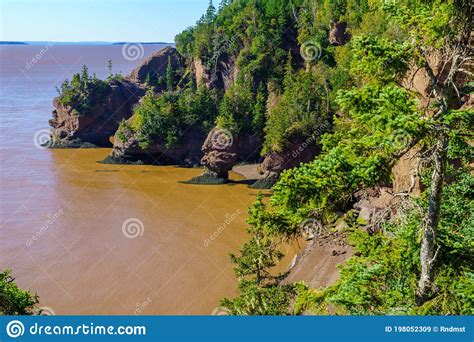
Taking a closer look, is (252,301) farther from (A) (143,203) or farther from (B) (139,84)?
(B) (139,84)

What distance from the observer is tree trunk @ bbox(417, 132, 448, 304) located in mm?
7734

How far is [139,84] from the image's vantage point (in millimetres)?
71562

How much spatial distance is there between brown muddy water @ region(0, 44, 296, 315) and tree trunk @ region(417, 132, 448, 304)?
16.9 m

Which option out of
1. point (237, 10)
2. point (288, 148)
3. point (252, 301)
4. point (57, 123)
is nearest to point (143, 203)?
point (288, 148)

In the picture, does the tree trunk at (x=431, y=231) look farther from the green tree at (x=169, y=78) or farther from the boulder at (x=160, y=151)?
the green tree at (x=169, y=78)

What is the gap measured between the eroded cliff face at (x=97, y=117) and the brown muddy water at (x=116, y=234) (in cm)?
724

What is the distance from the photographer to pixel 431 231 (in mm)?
8055

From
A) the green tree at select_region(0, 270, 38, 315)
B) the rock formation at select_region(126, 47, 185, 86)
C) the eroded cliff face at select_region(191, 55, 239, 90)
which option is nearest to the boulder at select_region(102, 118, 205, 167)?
the eroded cliff face at select_region(191, 55, 239, 90)

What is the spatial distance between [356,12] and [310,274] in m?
37.5

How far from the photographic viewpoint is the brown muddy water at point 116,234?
83.4 feet

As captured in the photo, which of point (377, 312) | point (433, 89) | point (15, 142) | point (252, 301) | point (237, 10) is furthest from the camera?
point (237, 10)

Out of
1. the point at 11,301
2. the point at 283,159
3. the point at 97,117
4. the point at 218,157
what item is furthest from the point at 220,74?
the point at 11,301

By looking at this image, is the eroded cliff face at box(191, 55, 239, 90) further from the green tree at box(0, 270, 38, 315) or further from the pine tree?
the green tree at box(0, 270, 38, 315)

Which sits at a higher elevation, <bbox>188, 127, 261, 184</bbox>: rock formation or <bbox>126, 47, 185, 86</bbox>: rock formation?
<bbox>126, 47, 185, 86</bbox>: rock formation
